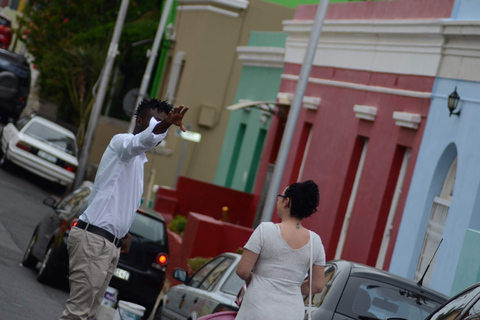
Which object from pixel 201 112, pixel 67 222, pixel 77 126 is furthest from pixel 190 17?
pixel 67 222

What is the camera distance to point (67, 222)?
42.7 feet

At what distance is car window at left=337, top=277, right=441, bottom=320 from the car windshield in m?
18.4

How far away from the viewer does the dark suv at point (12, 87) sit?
105 ft

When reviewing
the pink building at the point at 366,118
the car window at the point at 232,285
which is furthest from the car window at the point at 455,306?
the pink building at the point at 366,118

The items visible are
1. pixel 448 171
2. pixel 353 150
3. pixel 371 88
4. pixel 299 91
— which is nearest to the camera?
pixel 448 171

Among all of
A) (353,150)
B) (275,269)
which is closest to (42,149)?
(353,150)

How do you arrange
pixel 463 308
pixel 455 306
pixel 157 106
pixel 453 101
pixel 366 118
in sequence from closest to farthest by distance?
pixel 463 308, pixel 455 306, pixel 157 106, pixel 453 101, pixel 366 118

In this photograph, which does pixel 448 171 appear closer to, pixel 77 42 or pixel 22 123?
pixel 22 123

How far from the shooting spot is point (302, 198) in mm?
6133

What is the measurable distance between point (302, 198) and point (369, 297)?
1453mm

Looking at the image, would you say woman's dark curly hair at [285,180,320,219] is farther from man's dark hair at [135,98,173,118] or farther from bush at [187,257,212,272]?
bush at [187,257,212,272]

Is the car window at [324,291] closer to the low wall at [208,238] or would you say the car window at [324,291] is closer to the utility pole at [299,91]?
the utility pole at [299,91]

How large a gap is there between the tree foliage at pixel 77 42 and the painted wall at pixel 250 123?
31.0ft

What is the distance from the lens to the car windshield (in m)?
24.8
